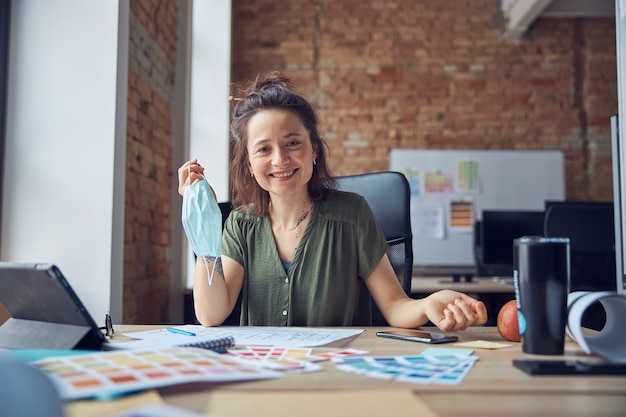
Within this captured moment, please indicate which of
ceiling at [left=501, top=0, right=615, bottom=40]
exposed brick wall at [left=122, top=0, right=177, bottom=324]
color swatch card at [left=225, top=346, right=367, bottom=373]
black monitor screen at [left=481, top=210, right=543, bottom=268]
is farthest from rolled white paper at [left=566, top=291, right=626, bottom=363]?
ceiling at [left=501, top=0, right=615, bottom=40]

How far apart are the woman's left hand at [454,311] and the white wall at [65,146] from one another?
5.07 ft

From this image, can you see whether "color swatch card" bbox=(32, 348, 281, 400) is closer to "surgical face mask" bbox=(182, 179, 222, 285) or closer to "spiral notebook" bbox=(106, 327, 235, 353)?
"spiral notebook" bbox=(106, 327, 235, 353)

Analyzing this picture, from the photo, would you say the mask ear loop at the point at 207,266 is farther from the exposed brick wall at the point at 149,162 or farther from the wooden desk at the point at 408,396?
the exposed brick wall at the point at 149,162

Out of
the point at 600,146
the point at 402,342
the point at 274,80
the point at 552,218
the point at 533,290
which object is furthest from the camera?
the point at 600,146

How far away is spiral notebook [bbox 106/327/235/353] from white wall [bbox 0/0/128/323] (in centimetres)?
126

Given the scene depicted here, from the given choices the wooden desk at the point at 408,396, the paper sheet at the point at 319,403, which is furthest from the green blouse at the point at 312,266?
the paper sheet at the point at 319,403

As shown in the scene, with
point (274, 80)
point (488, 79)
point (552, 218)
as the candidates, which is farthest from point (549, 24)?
point (274, 80)

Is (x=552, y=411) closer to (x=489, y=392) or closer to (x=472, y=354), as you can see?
(x=489, y=392)

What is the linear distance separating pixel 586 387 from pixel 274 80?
1.19 metres

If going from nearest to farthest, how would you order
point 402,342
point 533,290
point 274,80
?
point 533,290 < point 402,342 < point 274,80

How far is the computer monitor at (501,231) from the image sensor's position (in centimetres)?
414

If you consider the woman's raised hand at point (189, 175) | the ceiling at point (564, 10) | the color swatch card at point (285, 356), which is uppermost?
the ceiling at point (564, 10)

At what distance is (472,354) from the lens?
920 mm

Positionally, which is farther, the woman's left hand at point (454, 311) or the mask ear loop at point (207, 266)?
the mask ear loop at point (207, 266)
